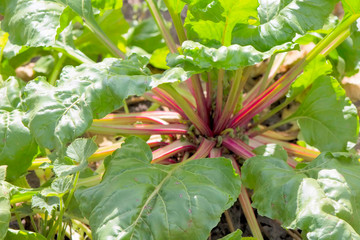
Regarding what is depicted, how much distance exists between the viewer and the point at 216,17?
137 cm

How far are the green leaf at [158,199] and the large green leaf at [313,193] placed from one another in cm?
8

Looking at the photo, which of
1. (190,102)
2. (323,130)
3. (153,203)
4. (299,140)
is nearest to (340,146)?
(323,130)

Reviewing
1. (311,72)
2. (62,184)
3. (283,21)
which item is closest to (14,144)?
(62,184)

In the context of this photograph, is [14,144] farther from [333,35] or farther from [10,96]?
[333,35]

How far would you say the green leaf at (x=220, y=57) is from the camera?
4.00 ft

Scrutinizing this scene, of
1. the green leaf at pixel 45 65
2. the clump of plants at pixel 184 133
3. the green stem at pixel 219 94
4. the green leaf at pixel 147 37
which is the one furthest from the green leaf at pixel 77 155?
the green leaf at pixel 147 37

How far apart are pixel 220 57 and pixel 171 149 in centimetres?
48

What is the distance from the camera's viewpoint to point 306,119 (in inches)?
65.4

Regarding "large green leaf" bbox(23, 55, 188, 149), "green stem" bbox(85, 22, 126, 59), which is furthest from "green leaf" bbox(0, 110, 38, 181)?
"green stem" bbox(85, 22, 126, 59)

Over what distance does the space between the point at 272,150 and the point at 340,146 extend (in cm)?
24

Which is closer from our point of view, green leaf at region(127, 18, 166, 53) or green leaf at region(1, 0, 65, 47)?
green leaf at region(1, 0, 65, 47)

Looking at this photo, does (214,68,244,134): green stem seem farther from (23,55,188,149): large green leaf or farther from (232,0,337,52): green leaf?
(23,55,188,149): large green leaf

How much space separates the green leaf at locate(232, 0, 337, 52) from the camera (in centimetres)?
133

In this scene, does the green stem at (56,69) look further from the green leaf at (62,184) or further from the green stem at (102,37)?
the green leaf at (62,184)
